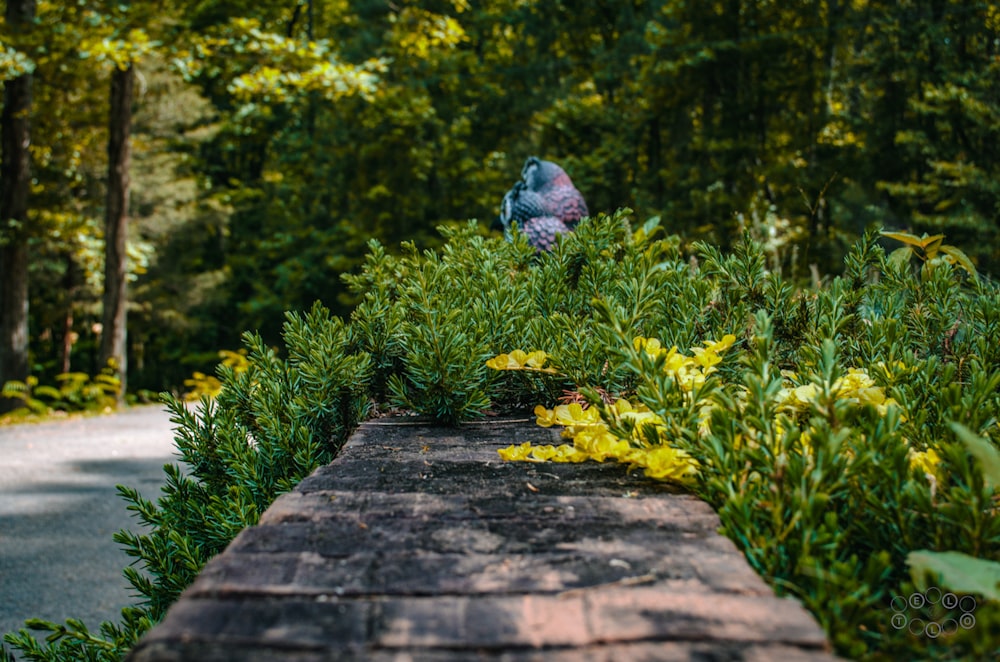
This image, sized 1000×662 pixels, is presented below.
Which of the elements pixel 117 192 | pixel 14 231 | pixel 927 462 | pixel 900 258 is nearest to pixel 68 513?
pixel 900 258

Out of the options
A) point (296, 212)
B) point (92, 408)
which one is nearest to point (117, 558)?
point (92, 408)

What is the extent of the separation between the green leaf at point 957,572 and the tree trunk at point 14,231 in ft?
41.8

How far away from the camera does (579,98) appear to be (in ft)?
64.0

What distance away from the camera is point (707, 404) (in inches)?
60.6

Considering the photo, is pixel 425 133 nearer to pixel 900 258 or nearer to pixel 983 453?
pixel 900 258

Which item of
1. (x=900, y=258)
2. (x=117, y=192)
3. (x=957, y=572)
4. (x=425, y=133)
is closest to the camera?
(x=957, y=572)

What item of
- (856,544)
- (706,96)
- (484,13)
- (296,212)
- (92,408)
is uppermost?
(484,13)

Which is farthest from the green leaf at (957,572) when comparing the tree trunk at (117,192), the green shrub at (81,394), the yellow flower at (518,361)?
the tree trunk at (117,192)

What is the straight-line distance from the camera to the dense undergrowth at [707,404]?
3.40ft

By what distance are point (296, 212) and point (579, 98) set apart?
913 cm

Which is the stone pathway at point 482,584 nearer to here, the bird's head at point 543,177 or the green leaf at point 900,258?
the green leaf at point 900,258

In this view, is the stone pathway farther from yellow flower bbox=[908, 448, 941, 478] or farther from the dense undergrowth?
yellow flower bbox=[908, 448, 941, 478]

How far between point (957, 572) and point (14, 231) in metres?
12.9

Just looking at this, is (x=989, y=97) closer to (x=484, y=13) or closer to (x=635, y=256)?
(x=635, y=256)
